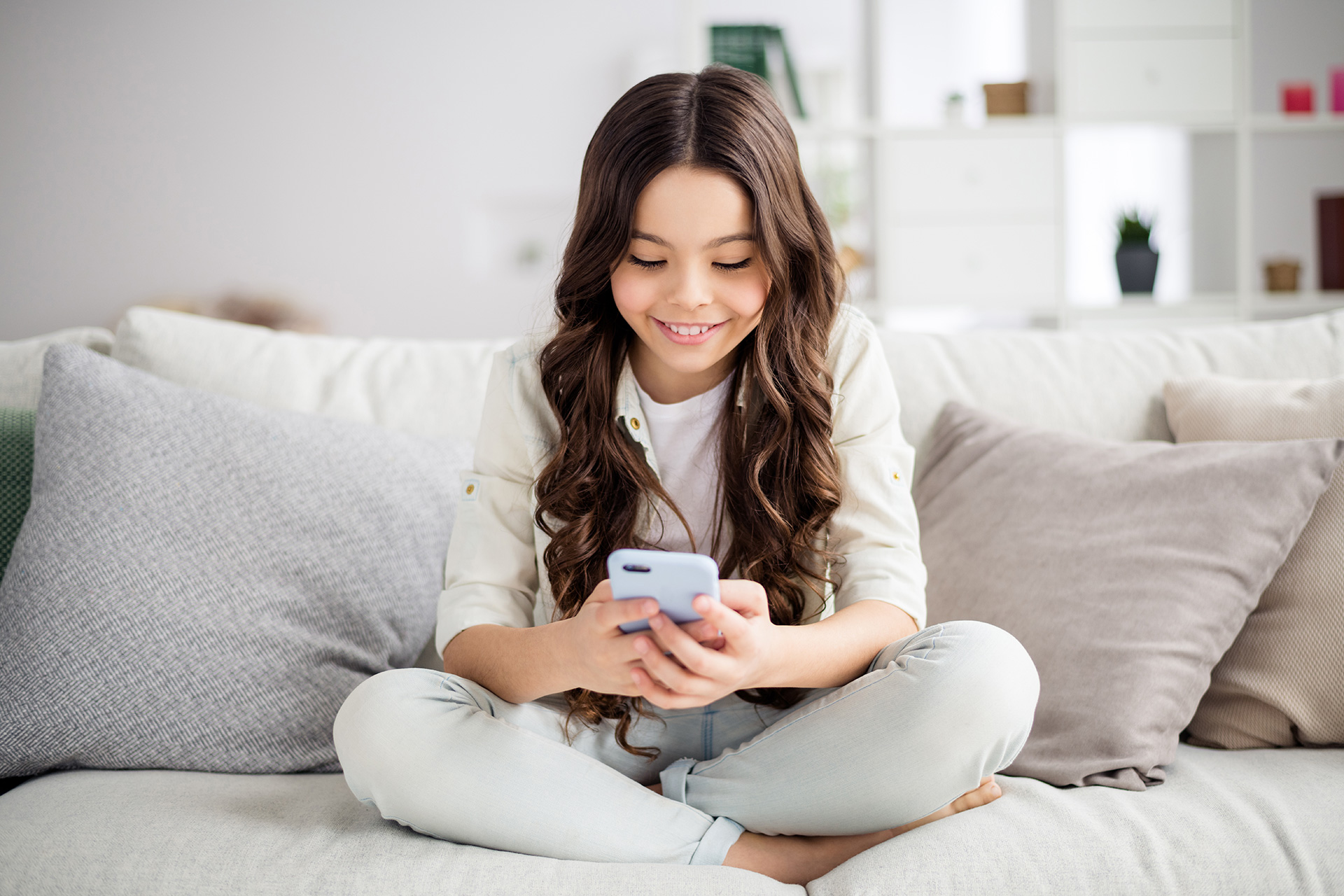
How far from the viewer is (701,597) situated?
77 cm

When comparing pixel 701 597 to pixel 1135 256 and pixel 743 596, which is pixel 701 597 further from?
pixel 1135 256

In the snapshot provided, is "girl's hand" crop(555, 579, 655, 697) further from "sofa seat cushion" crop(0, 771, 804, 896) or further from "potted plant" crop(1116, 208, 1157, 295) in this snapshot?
"potted plant" crop(1116, 208, 1157, 295)

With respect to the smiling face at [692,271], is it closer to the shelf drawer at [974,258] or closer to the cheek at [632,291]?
the cheek at [632,291]

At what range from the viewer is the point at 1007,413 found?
149cm

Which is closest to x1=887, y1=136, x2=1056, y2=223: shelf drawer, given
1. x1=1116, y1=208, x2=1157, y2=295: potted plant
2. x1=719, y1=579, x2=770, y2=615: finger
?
x1=1116, y1=208, x2=1157, y2=295: potted plant

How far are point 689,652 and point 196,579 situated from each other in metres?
0.66

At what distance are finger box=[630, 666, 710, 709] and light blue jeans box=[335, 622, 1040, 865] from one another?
13 cm

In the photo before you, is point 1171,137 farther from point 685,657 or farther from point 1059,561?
point 685,657

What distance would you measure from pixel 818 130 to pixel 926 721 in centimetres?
244

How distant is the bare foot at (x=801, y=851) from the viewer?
0.94 metres

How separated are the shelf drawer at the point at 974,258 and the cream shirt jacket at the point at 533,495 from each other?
6.18ft

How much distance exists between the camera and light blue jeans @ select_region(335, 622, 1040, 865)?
0.90m

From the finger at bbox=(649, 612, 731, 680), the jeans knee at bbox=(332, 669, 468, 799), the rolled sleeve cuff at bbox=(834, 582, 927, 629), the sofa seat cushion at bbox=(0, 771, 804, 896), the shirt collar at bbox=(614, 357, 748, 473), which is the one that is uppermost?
the shirt collar at bbox=(614, 357, 748, 473)

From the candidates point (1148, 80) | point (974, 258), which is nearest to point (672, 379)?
point (974, 258)
